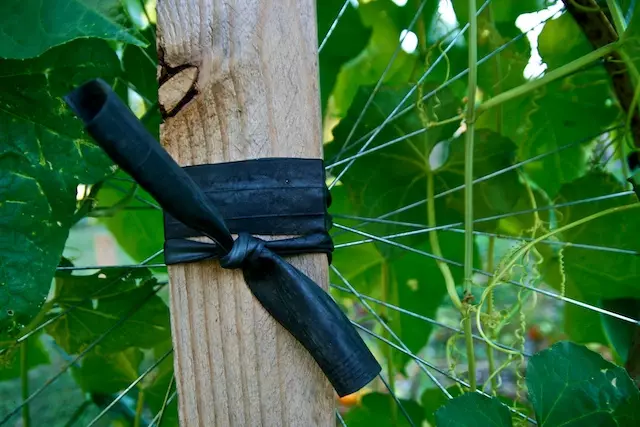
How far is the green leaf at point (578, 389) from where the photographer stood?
0.43 metres

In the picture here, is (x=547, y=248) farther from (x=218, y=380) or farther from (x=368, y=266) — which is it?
(x=218, y=380)

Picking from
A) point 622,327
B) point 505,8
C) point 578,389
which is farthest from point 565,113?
point 578,389

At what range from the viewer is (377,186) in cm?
63

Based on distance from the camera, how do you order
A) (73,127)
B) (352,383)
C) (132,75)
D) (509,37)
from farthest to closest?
(509,37) → (132,75) → (73,127) → (352,383)

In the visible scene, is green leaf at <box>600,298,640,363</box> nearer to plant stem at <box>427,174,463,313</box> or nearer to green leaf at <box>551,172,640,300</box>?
green leaf at <box>551,172,640,300</box>

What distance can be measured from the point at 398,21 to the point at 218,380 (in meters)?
0.55

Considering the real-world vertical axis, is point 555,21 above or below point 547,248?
above

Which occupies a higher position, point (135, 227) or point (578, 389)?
point (135, 227)

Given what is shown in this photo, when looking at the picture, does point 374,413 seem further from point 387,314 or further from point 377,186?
point 377,186

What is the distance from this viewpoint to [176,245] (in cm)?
34

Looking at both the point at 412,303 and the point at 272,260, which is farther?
the point at 412,303

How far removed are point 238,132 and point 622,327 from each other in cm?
44

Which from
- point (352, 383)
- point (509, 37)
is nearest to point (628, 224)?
point (509, 37)

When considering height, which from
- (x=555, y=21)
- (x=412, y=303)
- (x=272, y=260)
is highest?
(x=555, y=21)
